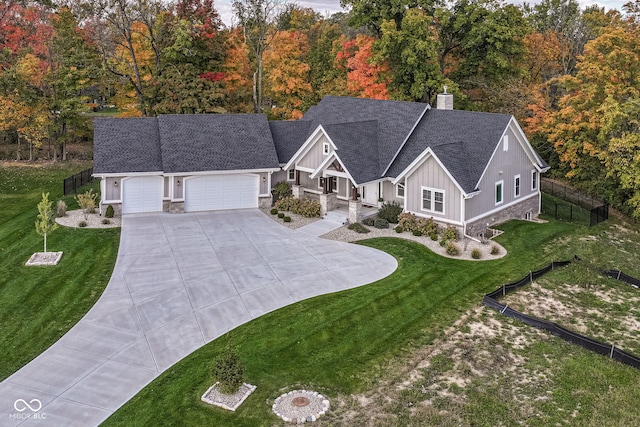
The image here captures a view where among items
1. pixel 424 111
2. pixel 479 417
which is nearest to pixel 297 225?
pixel 424 111

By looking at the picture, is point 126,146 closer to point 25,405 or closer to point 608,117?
point 25,405

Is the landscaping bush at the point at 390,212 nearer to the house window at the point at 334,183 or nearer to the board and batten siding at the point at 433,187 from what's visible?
the board and batten siding at the point at 433,187

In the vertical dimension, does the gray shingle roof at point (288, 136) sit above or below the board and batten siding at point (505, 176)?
above

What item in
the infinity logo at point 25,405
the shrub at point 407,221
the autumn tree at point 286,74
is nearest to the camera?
the infinity logo at point 25,405

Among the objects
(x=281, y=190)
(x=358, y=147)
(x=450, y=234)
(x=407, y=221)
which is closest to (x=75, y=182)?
(x=281, y=190)

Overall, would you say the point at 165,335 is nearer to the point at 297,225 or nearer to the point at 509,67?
the point at 297,225

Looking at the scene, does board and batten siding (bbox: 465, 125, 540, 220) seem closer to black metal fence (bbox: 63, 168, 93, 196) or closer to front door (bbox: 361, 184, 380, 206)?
front door (bbox: 361, 184, 380, 206)

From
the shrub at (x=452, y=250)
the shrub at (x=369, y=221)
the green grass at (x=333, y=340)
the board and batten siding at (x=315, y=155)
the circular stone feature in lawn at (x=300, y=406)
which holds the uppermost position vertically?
the board and batten siding at (x=315, y=155)

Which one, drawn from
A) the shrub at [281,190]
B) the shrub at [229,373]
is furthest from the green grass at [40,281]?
the shrub at [281,190]
